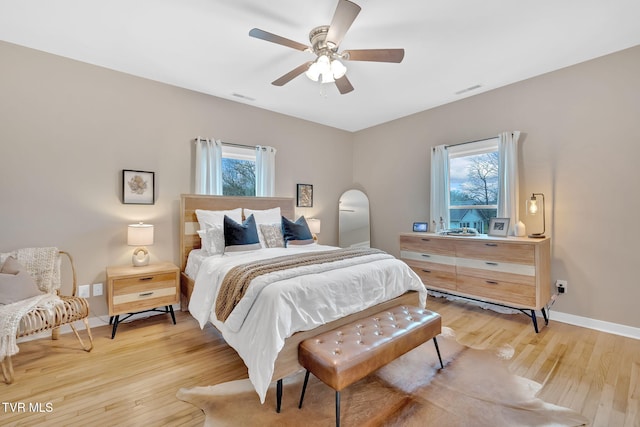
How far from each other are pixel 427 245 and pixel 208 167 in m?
3.07

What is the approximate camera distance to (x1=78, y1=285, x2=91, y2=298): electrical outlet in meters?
2.89

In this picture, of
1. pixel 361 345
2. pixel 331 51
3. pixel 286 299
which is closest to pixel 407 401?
pixel 361 345

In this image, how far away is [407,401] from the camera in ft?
5.99

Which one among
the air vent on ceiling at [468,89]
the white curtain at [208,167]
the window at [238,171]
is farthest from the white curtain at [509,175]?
the white curtain at [208,167]

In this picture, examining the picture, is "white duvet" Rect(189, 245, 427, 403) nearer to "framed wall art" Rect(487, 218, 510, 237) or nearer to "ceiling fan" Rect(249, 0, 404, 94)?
"framed wall art" Rect(487, 218, 510, 237)

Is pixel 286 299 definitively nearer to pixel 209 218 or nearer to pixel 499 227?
pixel 209 218

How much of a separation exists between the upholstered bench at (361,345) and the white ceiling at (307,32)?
2357 mm

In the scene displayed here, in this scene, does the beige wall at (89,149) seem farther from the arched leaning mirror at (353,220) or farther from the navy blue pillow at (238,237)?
the arched leaning mirror at (353,220)

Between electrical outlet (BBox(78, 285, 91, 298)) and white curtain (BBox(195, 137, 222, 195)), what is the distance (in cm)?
152

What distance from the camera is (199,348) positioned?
2.53 meters

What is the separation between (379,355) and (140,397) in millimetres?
1627

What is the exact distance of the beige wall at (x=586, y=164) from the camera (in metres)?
2.72

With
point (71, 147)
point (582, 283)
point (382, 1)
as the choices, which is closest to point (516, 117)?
point (582, 283)

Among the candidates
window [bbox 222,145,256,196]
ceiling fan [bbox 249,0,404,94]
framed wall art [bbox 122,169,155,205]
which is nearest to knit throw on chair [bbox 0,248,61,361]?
framed wall art [bbox 122,169,155,205]
